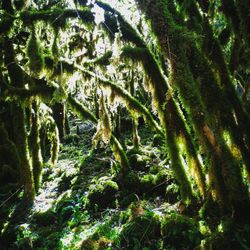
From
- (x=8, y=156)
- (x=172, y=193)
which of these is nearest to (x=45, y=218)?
(x=172, y=193)

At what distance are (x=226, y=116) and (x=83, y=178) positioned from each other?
6.57 metres

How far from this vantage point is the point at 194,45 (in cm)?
428

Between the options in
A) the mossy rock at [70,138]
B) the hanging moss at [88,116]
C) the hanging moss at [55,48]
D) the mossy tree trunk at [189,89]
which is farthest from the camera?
the mossy rock at [70,138]

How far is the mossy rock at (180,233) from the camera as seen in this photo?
5.20 metres

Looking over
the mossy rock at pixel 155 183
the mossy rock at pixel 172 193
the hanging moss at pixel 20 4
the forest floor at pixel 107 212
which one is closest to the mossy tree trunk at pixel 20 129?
the forest floor at pixel 107 212

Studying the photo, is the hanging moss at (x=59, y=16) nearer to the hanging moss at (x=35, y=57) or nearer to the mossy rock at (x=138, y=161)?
the hanging moss at (x=35, y=57)

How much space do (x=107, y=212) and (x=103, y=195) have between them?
0.67 meters

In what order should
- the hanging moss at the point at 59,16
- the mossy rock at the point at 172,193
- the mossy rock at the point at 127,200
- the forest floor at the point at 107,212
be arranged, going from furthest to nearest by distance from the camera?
the mossy rock at the point at 127,200
the mossy rock at the point at 172,193
the hanging moss at the point at 59,16
the forest floor at the point at 107,212

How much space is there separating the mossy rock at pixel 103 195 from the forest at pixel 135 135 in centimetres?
3

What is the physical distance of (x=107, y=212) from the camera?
7.94 m

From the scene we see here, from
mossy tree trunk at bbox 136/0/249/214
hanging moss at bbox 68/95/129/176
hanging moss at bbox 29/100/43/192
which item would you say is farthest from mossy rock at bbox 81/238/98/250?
hanging moss at bbox 29/100/43/192

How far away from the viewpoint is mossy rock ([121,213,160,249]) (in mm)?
5750

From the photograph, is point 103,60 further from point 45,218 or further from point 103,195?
point 45,218

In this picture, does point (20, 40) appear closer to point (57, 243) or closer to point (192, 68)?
point (57, 243)
